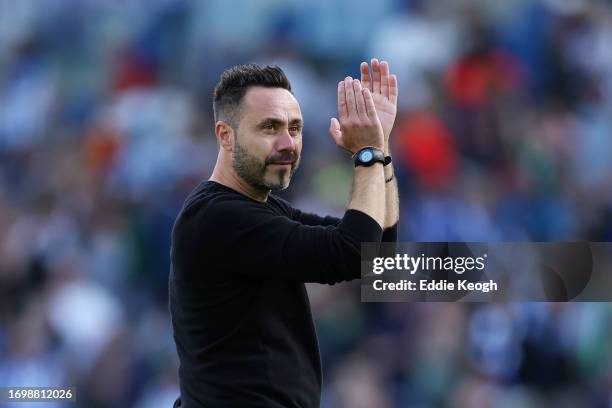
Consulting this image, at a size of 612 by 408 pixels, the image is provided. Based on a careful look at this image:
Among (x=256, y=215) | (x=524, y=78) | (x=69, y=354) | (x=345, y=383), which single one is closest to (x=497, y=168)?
(x=524, y=78)

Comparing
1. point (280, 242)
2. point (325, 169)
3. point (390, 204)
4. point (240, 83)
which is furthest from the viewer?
point (325, 169)

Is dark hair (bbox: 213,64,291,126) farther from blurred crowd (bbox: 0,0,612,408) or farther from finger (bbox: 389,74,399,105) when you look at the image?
blurred crowd (bbox: 0,0,612,408)

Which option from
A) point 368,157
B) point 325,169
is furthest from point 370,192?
point 325,169

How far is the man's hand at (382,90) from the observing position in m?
2.82

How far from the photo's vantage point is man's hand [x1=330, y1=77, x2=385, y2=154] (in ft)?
8.50

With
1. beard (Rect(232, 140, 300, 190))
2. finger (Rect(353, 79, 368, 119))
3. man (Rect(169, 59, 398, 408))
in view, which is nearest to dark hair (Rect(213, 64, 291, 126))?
man (Rect(169, 59, 398, 408))

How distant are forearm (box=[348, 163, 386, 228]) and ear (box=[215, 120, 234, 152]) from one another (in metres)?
0.36

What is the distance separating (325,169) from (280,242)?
3.56m

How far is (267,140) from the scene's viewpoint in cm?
262

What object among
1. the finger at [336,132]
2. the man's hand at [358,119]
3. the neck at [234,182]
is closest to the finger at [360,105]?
the man's hand at [358,119]

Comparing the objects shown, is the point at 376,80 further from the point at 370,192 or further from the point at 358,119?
the point at 370,192

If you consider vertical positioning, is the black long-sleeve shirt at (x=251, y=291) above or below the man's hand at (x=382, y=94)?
below

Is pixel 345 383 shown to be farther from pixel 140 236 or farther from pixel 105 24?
pixel 105 24

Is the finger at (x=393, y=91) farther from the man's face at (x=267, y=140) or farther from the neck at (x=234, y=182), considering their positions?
Result: the neck at (x=234, y=182)
